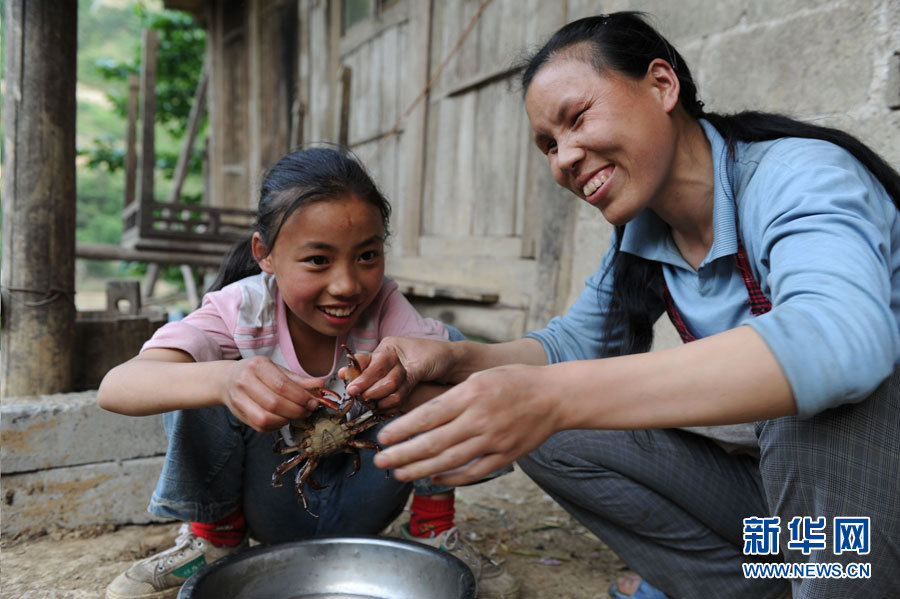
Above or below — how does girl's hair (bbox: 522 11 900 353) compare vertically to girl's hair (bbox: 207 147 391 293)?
above

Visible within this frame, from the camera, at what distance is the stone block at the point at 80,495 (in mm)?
2400

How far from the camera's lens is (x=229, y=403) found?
4.70ft

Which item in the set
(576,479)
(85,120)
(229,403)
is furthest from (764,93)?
(85,120)

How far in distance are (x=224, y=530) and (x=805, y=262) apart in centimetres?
170

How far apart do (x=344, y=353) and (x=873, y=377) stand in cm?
→ 133

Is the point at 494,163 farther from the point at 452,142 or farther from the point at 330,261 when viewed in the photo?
the point at 330,261

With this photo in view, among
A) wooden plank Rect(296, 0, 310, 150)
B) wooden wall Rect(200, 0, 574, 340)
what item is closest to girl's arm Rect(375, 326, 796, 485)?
wooden wall Rect(200, 0, 574, 340)

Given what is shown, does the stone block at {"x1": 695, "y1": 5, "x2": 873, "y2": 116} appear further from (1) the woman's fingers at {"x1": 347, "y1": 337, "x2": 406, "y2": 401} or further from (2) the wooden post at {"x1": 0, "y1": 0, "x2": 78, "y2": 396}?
(2) the wooden post at {"x1": 0, "y1": 0, "x2": 78, "y2": 396}

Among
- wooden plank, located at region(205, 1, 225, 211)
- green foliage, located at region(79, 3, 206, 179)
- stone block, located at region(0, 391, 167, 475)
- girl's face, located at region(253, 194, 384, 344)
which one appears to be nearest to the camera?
girl's face, located at region(253, 194, 384, 344)

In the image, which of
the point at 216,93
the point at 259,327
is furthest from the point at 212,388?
the point at 216,93

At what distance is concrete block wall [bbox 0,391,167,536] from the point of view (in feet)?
7.84

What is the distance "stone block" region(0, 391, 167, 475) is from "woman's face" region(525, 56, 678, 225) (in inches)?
73.8

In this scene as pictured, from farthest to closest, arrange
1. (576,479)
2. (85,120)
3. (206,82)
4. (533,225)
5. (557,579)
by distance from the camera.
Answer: (85,120) → (206,82) → (533,225) → (557,579) → (576,479)

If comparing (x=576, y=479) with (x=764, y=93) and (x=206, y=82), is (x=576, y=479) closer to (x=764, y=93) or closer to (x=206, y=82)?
(x=764, y=93)
